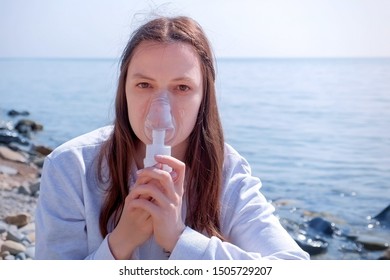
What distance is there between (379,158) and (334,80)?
17.4 feet

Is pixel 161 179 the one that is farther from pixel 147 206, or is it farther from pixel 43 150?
pixel 43 150

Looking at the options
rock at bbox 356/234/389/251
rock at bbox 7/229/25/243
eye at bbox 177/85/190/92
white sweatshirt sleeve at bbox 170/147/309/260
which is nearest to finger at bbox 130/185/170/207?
white sweatshirt sleeve at bbox 170/147/309/260

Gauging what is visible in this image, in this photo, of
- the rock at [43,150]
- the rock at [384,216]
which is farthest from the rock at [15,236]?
the rock at [43,150]

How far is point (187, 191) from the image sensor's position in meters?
1.64

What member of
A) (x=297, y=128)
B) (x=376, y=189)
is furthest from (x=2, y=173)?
(x=297, y=128)

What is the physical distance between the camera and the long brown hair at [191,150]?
1.55 meters

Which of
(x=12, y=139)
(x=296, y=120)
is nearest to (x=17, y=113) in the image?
(x=12, y=139)

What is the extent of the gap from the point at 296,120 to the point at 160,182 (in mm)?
6834

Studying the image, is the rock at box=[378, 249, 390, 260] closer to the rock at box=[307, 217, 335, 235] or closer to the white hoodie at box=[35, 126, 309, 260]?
the rock at box=[307, 217, 335, 235]

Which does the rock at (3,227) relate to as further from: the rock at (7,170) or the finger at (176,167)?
the finger at (176,167)

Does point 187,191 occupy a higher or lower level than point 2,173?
higher

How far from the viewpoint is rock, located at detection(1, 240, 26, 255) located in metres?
2.91

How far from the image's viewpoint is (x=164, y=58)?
4.79ft
